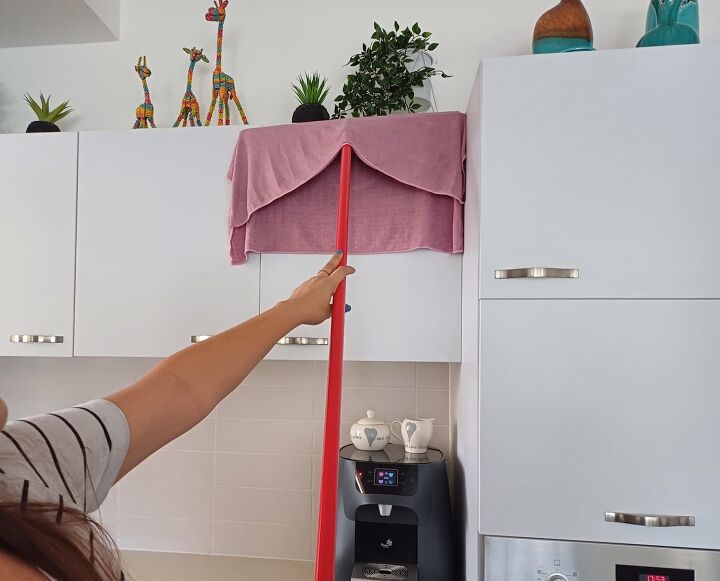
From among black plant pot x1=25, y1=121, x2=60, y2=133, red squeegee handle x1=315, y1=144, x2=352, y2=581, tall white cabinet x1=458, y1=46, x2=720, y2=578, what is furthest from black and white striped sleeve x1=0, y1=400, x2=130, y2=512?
black plant pot x1=25, y1=121, x2=60, y2=133

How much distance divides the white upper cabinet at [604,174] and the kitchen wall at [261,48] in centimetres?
60

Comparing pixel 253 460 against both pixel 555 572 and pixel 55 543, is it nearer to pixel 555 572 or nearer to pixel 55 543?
pixel 555 572

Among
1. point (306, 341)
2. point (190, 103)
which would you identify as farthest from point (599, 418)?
point (190, 103)

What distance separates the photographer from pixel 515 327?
123cm

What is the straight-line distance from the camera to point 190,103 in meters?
1.84

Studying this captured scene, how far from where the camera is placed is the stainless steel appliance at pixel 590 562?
3.76ft

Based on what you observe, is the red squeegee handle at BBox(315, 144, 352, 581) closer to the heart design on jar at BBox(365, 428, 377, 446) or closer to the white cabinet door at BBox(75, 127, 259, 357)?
the white cabinet door at BBox(75, 127, 259, 357)

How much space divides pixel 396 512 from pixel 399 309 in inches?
19.2

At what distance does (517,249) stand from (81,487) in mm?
886

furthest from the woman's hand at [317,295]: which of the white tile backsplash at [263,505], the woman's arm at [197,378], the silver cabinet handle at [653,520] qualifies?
the white tile backsplash at [263,505]

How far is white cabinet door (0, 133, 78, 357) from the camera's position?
1.64 metres

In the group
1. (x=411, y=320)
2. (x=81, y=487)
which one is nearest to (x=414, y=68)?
(x=411, y=320)

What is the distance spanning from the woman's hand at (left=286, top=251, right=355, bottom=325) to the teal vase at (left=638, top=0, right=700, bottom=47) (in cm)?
85

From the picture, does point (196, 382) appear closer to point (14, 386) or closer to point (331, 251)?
point (331, 251)
